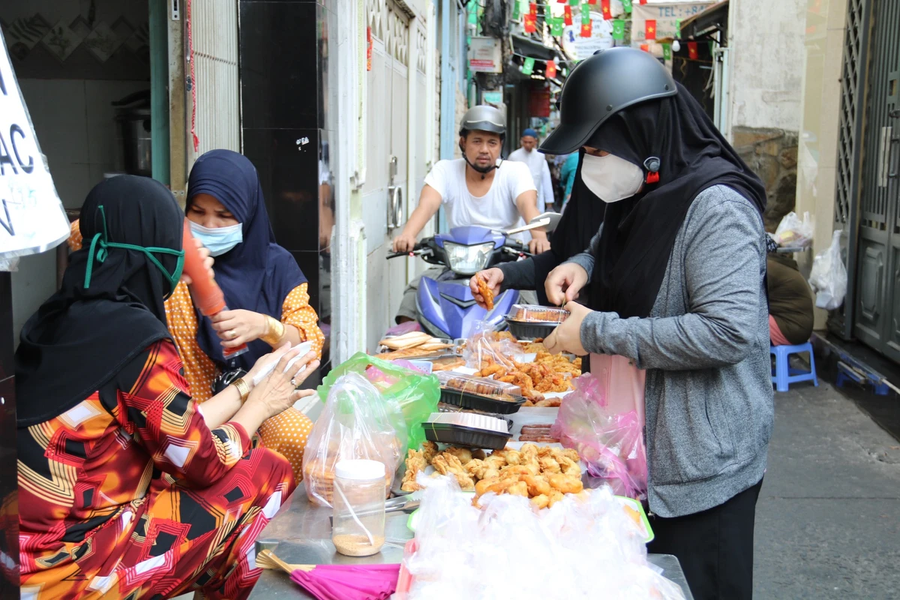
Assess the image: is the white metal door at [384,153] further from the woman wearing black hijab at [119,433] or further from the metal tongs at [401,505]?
the metal tongs at [401,505]

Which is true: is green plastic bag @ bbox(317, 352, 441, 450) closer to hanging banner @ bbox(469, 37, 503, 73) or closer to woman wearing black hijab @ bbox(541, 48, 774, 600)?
woman wearing black hijab @ bbox(541, 48, 774, 600)

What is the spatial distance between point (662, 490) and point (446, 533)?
647 millimetres

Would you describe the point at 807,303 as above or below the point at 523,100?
below

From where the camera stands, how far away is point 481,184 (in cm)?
581

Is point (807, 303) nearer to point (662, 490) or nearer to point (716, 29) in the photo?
point (662, 490)

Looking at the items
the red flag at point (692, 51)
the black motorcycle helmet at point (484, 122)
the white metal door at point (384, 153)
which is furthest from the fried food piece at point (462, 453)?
the red flag at point (692, 51)

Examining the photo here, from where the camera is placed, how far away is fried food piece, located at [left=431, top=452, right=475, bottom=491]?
2.15 m

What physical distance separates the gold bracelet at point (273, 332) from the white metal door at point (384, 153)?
10.8 ft

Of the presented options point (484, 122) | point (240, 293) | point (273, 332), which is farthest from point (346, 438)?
point (484, 122)

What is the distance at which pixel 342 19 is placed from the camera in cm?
492

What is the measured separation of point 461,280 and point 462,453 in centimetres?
260

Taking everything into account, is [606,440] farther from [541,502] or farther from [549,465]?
[541,502]

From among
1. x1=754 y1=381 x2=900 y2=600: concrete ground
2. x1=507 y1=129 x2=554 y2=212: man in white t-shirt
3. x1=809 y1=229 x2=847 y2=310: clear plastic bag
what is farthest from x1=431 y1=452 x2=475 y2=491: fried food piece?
x1=507 y1=129 x2=554 y2=212: man in white t-shirt

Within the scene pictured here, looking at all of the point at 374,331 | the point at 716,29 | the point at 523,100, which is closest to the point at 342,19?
the point at 374,331
